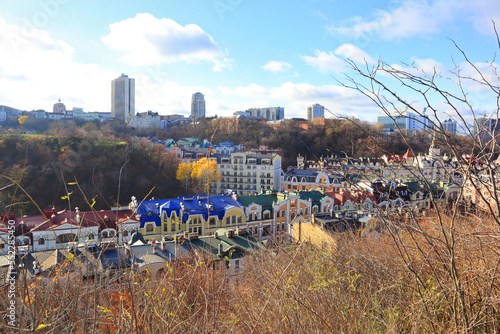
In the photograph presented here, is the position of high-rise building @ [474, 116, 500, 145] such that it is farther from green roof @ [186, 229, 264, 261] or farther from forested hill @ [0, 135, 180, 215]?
forested hill @ [0, 135, 180, 215]

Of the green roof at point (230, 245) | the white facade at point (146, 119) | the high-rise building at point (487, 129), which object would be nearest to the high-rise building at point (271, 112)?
the white facade at point (146, 119)

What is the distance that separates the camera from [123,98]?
57750 mm


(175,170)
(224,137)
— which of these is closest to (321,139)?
(224,137)

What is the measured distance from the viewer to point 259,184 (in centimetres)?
2670

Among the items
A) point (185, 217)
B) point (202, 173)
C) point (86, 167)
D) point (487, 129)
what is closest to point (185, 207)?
point (185, 217)

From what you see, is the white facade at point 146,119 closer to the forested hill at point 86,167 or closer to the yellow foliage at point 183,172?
the forested hill at point 86,167

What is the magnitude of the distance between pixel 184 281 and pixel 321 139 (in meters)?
37.9

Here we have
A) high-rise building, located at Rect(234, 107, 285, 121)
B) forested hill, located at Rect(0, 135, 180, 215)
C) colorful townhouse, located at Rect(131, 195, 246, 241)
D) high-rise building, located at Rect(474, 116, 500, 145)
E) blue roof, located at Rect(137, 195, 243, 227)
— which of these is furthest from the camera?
high-rise building, located at Rect(234, 107, 285, 121)

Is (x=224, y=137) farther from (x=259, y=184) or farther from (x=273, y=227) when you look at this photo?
(x=273, y=227)

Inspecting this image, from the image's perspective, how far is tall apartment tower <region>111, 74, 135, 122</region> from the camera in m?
55.8

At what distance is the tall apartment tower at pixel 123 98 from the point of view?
183 feet

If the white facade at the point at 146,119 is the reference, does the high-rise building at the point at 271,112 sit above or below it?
above

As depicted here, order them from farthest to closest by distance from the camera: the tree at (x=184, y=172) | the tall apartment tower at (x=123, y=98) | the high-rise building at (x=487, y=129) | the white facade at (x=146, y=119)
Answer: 1. the white facade at (x=146, y=119)
2. the tall apartment tower at (x=123, y=98)
3. the tree at (x=184, y=172)
4. the high-rise building at (x=487, y=129)

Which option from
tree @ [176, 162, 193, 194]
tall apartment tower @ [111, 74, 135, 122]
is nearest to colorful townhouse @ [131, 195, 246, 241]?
tree @ [176, 162, 193, 194]
